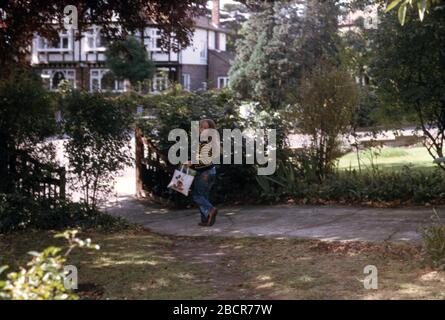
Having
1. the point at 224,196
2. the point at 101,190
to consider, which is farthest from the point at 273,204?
the point at 101,190

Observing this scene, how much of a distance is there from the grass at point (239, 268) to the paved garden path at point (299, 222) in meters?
0.50

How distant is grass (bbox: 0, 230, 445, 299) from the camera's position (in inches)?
237

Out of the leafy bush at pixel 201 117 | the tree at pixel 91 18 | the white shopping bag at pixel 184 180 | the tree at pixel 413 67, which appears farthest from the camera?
the leafy bush at pixel 201 117

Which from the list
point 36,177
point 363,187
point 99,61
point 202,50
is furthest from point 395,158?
point 202,50

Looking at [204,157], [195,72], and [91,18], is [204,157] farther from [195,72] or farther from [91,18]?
[195,72]

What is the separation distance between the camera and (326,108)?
11867 millimetres

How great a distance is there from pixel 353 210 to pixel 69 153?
4.84 metres

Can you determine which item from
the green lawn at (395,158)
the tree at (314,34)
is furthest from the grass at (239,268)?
the tree at (314,34)

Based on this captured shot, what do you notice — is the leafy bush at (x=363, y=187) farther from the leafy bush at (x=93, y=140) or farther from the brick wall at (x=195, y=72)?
the brick wall at (x=195, y=72)

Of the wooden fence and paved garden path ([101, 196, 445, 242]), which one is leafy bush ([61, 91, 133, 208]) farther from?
paved garden path ([101, 196, 445, 242])

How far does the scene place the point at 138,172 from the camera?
13477mm

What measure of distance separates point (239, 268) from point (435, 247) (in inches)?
85.1

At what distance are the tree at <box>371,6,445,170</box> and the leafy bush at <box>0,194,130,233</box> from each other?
5.31 meters

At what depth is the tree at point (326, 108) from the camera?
11844mm
